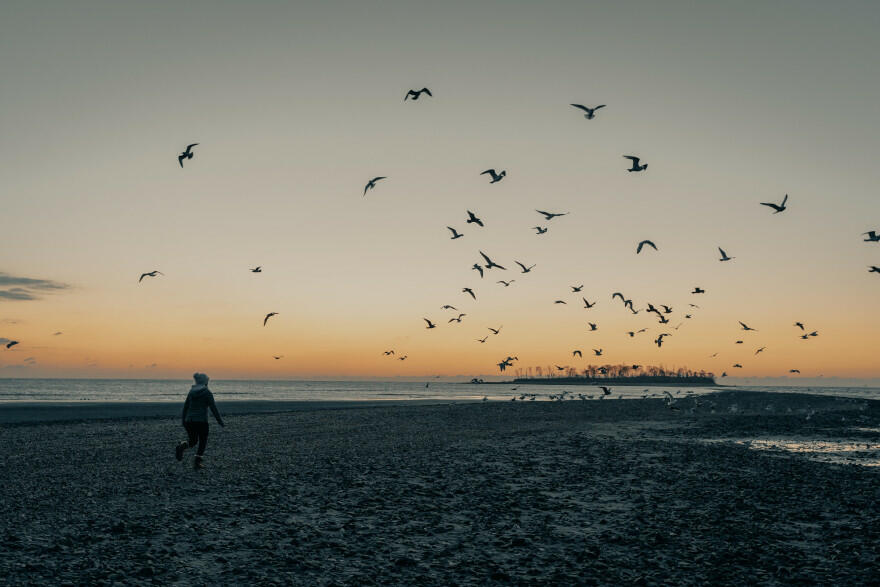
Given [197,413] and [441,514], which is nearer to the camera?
[441,514]

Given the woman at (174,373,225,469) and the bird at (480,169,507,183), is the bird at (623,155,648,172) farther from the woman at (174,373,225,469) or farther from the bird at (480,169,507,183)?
the woman at (174,373,225,469)

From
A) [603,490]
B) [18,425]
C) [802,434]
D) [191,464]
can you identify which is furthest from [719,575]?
[18,425]

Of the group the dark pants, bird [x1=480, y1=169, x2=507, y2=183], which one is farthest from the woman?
bird [x1=480, y1=169, x2=507, y2=183]

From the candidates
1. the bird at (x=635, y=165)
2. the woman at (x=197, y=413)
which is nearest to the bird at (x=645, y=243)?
the bird at (x=635, y=165)

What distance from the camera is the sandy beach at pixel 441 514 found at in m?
9.62

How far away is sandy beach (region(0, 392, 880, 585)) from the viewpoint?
962 centimetres

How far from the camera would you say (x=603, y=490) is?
16.1 metres

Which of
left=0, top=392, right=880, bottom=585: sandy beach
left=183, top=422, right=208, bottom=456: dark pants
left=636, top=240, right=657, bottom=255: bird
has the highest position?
left=636, top=240, right=657, bottom=255: bird

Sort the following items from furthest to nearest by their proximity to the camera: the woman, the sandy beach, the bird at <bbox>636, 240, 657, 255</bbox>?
the bird at <bbox>636, 240, 657, 255</bbox> < the woman < the sandy beach

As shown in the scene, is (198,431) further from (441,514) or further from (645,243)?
(645,243)

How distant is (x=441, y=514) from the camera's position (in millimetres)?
13312

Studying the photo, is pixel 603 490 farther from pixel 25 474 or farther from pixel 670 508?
pixel 25 474

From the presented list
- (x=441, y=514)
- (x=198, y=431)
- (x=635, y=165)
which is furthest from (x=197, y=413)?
(x=635, y=165)

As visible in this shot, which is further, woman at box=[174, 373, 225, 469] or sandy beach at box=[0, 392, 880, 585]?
woman at box=[174, 373, 225, 469]
